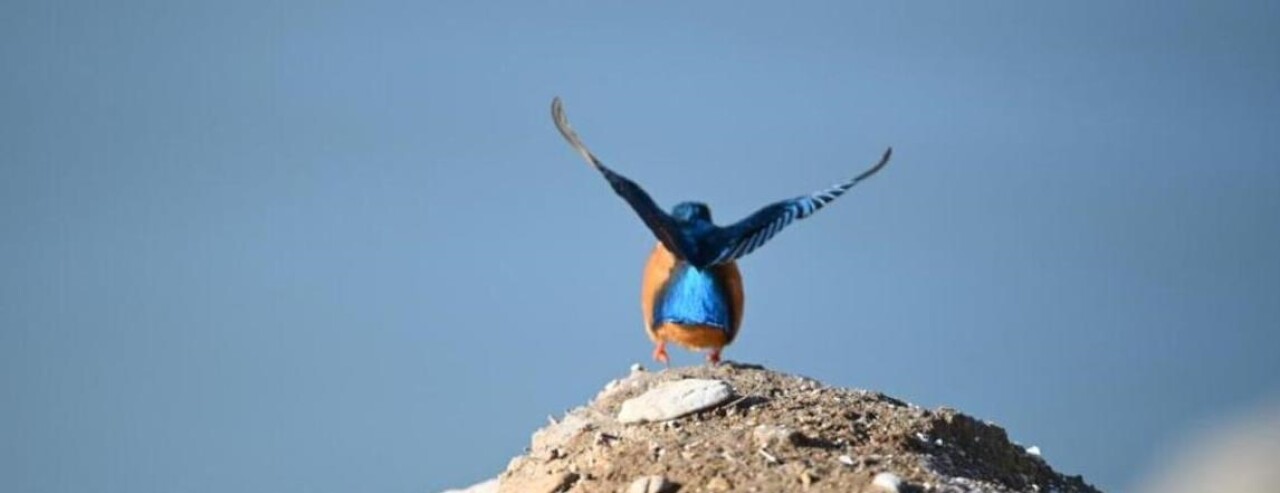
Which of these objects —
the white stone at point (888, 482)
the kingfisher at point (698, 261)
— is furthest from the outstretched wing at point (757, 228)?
the white stone at point (888, 482)

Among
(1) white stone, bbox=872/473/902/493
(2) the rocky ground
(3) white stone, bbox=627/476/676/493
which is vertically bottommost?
(1) white stone, bbox=872/473/902/493

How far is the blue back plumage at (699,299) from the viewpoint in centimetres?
1003

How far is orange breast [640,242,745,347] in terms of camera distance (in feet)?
33.1

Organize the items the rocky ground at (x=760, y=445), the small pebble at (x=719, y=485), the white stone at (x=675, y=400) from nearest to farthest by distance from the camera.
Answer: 1. the small pebble at (x=719, y=485)
2. the rocky ground at (x=760, y=445)
3. the white stone at (x=675, y=400)

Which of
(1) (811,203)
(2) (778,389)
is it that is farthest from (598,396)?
(1) (811,203)

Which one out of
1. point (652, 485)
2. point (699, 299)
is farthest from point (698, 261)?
point (652, 485)

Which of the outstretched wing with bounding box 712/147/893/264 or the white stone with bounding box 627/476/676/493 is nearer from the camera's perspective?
the white stone with bounding box 627/476/676/493

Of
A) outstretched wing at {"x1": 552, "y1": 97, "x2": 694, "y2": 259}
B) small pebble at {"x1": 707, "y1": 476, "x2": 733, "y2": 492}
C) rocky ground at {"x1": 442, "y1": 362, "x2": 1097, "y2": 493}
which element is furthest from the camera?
outstretched wing at {"x1": 552, "y1": 97, "x2": 694, "y2": 259}

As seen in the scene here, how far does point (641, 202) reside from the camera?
9719 millimetres

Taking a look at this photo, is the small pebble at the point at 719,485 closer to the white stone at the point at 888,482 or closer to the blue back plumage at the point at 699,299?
the white stone at the point at 888,482

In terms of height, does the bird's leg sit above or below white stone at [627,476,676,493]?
above

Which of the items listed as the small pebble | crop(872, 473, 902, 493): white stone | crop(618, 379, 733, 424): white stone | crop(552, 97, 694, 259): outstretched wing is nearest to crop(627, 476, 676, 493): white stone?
the small pebble

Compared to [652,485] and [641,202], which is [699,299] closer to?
[641,202]

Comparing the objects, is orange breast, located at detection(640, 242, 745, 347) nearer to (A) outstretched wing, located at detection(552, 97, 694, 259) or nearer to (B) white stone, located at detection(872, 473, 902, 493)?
(A) outstretched wing, located at detection(552, 97, 694, 259)
